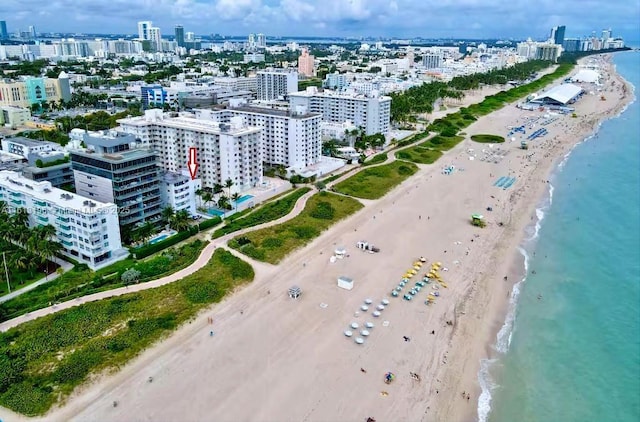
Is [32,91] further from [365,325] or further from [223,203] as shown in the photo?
[365,325]

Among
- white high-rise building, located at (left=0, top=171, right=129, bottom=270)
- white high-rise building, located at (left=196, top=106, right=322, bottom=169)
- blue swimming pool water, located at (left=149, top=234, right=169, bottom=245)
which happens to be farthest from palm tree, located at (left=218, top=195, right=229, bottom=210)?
white high-rise building, located at (left=196, top=106, right=322, bottom=169)

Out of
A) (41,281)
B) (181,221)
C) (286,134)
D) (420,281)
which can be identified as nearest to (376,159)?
(286,134)

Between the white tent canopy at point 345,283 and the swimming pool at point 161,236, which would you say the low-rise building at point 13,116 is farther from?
the white tent canopy at point 345,283

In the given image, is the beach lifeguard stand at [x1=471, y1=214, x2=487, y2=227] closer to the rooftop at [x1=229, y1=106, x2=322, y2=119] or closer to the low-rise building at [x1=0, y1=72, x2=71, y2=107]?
the rooftop at [x1=229, y1=106, x2=322, y2=119]

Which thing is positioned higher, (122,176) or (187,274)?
(122,176)

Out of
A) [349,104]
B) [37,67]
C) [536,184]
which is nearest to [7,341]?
[536,184]
